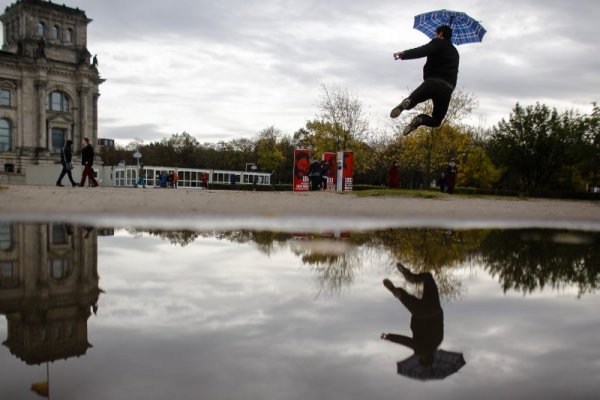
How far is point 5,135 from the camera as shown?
5897 centimetres

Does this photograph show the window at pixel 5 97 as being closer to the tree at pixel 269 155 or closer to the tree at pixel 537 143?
the tree at pixel 269 155

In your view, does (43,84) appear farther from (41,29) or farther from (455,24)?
(455,24)

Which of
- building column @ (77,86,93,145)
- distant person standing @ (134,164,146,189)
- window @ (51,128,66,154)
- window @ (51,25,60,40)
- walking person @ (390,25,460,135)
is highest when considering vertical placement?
window @ (51,25,60,40)

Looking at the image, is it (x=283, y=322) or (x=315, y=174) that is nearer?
(x=283, y=322)

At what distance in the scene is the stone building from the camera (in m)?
59.0

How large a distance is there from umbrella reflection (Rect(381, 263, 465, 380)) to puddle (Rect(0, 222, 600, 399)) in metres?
0.02

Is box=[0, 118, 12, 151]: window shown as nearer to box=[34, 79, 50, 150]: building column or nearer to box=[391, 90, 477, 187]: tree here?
box=[34, 79, 50, 150]: building column

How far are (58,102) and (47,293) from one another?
67.2 metres

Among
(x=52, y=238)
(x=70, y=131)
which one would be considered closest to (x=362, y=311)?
(x=52, y=238)

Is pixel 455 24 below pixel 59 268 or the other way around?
the other way around

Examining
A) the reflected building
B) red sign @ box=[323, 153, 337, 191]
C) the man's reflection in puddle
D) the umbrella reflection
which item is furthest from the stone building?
the umbrella reflection

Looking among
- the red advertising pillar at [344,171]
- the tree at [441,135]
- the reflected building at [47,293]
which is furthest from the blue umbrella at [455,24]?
the tree at [441,135]

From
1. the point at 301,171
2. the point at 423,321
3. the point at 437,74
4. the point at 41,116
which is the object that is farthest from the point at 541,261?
the point at 41,116

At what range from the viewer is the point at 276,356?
208 centimetres
